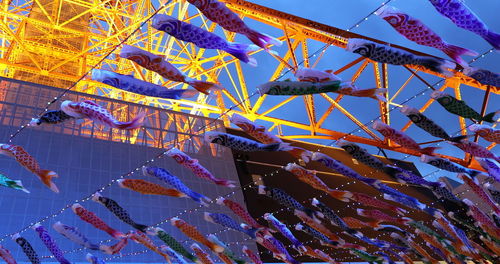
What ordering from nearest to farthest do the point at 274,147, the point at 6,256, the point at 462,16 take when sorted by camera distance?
the point at 462,16 → the point at 274,147 → the point at 6,256

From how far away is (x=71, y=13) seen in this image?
2272cm

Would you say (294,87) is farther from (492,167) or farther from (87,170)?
(87,170)

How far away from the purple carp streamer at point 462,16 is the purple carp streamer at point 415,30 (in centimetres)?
45

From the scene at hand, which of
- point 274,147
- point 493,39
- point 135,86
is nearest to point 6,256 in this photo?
point 135,86

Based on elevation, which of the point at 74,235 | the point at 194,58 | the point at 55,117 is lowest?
the point at 74,235

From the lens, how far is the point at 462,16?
16.0 feet

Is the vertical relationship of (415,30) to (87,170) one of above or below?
above

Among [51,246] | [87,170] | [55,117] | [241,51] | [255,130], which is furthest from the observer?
[87,170]

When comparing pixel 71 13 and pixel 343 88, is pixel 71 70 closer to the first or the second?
pixel 71 13

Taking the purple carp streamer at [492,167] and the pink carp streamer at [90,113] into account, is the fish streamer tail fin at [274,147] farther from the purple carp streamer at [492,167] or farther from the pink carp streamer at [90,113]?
the purple carp streamer at [492,167]

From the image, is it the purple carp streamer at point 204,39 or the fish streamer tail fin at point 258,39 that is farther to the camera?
the purple carp streamer at point 204,39

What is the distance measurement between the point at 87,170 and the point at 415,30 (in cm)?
1147

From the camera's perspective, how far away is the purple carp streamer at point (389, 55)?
5473 mm

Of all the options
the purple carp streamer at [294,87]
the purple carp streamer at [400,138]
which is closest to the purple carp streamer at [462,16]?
the purple carp streamer at [294,87]
